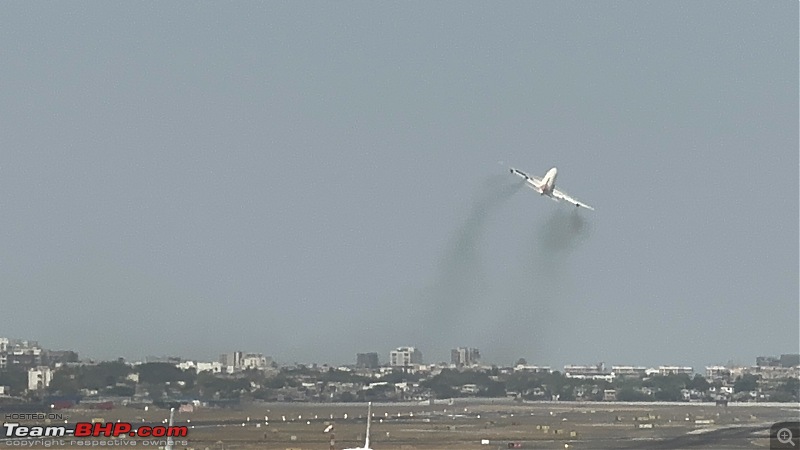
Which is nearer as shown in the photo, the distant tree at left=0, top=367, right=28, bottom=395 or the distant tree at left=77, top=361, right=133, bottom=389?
the distant tree at left=0, top=367, right=28, bottom=395

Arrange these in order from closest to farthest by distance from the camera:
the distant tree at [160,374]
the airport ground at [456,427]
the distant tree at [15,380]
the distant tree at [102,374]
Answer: the airport ground at [456,427], the distant tree at [15,380], the distant tree at [102,374], the distant tree at [160,374]

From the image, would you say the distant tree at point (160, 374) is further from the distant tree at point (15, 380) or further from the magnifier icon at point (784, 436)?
the magnifier icon at point (784, 436)

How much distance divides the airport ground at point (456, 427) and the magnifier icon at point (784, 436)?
154 cm

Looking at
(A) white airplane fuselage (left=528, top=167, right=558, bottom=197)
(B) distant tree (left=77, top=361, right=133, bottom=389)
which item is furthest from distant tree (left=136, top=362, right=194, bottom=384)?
(A) white airplane fuselage (left=528, top=167, right=558, bottom=197)

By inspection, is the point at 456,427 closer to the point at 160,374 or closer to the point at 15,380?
the point at 160,374

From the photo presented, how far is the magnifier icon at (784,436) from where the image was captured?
11746cm

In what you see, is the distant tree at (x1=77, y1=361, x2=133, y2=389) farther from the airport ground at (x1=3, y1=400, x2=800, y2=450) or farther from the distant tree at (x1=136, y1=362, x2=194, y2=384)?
the airport ground at (x1=3, y1=400, x2=800, y2=450)

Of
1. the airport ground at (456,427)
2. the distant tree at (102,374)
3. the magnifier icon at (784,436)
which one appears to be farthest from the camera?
the distant tree at (102,374)

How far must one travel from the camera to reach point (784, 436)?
12525cm

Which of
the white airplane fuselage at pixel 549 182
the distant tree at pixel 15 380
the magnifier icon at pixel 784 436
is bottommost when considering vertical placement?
the magnifier icon at pixel 784 436

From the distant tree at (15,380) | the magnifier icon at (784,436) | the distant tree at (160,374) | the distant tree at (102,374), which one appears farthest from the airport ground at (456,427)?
the distant tree at (15,380)

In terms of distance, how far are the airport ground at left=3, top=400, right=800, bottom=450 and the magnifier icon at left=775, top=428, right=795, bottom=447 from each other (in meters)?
1.54

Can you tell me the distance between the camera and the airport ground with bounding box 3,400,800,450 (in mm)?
123062

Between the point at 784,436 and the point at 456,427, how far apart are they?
37414 mm
